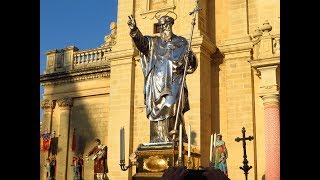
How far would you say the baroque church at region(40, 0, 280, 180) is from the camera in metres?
15.0

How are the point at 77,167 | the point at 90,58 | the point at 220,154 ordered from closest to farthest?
the point at 220,154 < the point at 77,167 < the point at 90,58

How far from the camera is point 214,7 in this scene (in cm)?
1797

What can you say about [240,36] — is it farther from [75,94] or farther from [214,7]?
[75,94]

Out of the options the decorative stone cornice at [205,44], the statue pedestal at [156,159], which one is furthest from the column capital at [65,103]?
the statue pedestal at [156,159]

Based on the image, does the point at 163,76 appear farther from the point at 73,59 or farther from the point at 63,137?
the point at 73,59

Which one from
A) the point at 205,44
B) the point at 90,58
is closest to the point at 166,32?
the point at 205,44

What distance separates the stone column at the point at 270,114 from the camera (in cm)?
1387

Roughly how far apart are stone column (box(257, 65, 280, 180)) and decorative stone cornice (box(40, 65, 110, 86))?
788cm

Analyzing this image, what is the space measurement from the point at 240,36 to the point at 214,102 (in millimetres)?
2564

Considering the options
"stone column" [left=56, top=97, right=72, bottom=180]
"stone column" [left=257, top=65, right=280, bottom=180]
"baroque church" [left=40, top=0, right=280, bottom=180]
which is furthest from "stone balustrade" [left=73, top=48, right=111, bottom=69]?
"stone column" [left=257, top=65, right=280, bottom=180]

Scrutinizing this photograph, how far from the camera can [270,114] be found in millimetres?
14367

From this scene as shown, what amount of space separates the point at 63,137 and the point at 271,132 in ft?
33.9

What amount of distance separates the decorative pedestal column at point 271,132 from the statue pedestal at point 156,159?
8234mm
